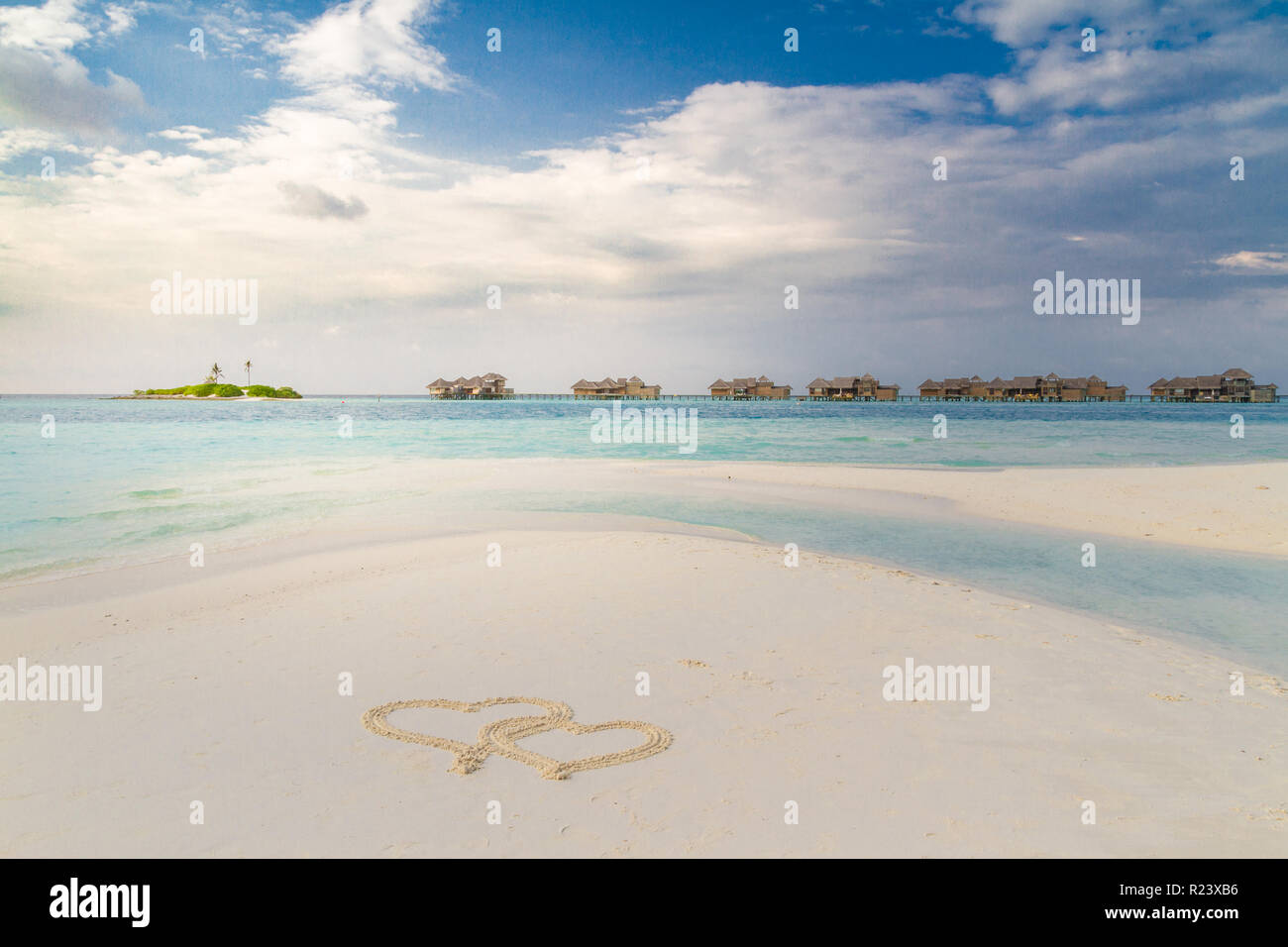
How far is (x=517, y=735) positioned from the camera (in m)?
4.94

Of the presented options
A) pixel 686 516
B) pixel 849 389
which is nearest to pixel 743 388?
pixel 849 389

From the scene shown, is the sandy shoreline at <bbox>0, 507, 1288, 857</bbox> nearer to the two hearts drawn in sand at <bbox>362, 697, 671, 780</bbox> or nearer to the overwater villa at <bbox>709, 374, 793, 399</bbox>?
the two hearts drawn in sand at <bbox>362, 697, 671, 780</bbox>

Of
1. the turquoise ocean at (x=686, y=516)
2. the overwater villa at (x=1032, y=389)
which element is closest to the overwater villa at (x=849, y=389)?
the overwater villa at (x=1032, y=389)

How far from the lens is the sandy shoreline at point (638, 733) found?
3.79 metres

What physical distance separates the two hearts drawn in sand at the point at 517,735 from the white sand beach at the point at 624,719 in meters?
0.07

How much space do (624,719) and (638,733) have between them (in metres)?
0.26

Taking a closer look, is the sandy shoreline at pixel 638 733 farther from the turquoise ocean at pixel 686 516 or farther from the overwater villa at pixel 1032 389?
the overwater villa at pixel 1032 389

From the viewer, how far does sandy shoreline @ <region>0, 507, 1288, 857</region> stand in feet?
12.4

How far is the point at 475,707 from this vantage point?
543 cm

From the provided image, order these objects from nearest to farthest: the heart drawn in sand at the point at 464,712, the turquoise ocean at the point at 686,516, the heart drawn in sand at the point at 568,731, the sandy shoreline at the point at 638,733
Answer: the sandy shoreline at the point at 638,733, the heart drawn in sand at the point at 568,731, the heart drawn in sand at the point at 464,712, the turquoise ocean at the point at 686,516

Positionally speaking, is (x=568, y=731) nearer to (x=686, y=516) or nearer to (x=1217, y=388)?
(x=686, y=516)

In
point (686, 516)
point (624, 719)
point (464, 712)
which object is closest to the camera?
point (624, 719)

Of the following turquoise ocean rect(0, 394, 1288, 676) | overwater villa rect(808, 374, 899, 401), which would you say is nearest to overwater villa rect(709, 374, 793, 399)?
overwater villa rect(808, 374, 899, 401)

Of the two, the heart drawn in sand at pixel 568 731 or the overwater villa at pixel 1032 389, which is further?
the overwater villa at pixel 1032 389
